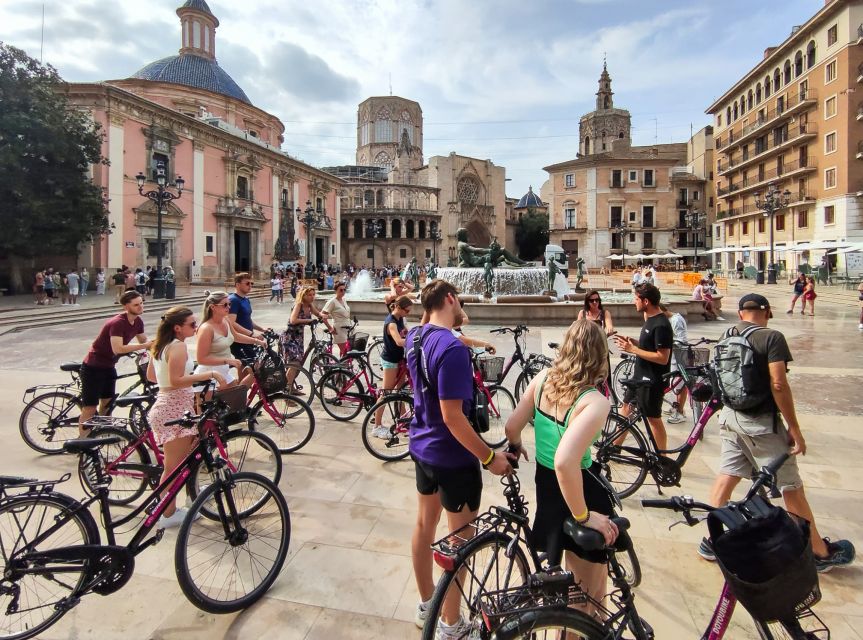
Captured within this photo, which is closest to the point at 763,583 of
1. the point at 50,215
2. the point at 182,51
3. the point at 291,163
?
the point at 50,215

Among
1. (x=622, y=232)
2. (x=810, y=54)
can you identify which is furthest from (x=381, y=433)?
(x=622, y=232)

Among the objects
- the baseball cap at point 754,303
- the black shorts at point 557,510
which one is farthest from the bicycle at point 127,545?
the baseball cap at point 754,303

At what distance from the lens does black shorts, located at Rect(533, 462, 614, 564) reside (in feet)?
7.48

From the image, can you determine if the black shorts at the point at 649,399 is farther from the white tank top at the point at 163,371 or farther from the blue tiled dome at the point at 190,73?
the blue tiled dome at the point at 190,73

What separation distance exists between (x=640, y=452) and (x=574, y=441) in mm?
2392

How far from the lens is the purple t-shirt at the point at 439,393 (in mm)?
2471

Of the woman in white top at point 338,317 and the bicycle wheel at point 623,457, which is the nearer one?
the bicycle wheel at point 623,457

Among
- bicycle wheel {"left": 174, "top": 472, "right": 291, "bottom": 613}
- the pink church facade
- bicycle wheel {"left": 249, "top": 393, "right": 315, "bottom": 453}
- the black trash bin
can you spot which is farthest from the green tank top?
the pink church facade

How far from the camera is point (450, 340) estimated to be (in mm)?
2545

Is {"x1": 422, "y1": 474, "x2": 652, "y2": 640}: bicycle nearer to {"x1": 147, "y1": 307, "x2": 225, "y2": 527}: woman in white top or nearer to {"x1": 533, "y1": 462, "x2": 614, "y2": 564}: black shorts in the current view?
{"x1": 533, "y1": 462, "x2": 614, "y2": 564}: black shorts

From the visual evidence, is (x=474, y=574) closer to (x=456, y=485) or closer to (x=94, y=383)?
(x=456, y=485)

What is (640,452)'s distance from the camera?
4.16 metres

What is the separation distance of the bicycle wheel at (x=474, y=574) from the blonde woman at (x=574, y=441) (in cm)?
19

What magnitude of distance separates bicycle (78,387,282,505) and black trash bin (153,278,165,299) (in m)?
22.0
